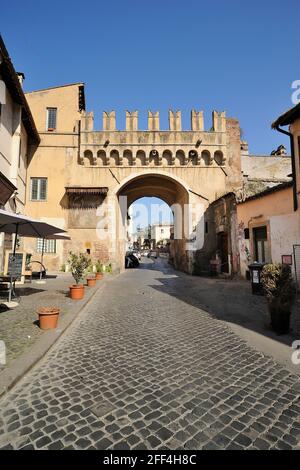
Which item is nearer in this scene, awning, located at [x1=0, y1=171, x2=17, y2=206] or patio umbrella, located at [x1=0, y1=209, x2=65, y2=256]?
patio umbrella, located at [x1=0, y1=209, x2=65, y2=256]

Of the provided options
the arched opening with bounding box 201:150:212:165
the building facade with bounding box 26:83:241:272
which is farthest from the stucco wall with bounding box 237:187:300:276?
the arched opening with bounding box 201:150:212:165

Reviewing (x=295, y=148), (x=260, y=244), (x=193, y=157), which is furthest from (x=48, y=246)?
(x=295, y=148)

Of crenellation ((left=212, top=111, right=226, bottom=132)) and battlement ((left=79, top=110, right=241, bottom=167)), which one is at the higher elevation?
crenellation ((left=212, top=111, right=226, bottom=132))

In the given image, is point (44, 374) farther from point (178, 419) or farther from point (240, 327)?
point (240, 327)

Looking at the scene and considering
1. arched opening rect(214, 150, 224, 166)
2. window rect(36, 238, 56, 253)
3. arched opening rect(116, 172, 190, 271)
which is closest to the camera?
window rect(36, 238, 56, 253)

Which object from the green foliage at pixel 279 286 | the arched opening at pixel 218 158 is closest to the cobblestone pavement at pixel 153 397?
the green foliage at pixel 279 286

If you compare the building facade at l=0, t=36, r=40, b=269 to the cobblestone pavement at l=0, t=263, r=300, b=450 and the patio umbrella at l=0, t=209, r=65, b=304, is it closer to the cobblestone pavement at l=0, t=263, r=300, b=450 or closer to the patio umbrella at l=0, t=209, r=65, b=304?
the patio umbrella at l=0, t=209, r=65, b=304

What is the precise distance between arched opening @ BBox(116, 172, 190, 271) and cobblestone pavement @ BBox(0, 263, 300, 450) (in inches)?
647

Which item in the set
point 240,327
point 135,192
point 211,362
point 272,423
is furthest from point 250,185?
point 272,423

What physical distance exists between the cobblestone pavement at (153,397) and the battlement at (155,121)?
724 inches

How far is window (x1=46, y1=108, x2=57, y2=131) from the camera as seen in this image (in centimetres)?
2092

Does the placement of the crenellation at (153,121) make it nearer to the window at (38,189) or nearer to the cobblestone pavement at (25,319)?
the window at (38,189)

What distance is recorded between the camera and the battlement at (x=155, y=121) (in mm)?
20516

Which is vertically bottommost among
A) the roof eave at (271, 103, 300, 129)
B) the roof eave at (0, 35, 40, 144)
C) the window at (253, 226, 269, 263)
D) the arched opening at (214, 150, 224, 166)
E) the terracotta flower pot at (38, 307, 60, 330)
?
the terracotta flower pot at (38, 307, 60, 330)
